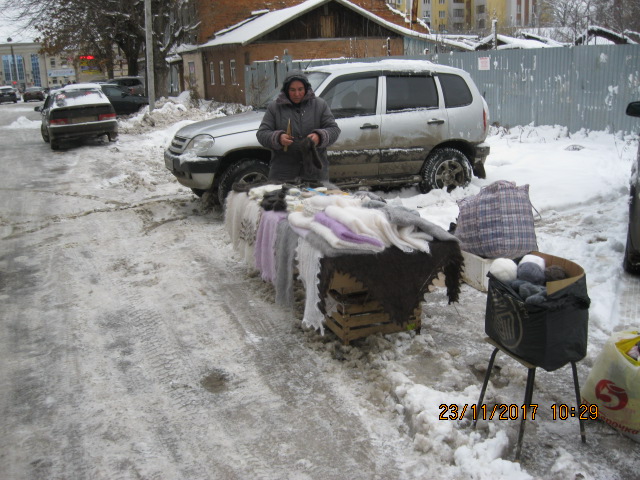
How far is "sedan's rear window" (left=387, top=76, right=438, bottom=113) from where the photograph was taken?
884cm

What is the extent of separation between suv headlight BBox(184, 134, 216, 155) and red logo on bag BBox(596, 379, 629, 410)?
5934 mm

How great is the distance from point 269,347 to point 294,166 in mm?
2266

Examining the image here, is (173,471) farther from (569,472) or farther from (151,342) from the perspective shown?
(569,472)

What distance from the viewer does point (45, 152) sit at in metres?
16.8

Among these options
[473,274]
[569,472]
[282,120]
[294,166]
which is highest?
[282,120]

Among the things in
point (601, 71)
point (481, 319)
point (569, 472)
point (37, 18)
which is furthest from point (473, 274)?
point (37, 18)

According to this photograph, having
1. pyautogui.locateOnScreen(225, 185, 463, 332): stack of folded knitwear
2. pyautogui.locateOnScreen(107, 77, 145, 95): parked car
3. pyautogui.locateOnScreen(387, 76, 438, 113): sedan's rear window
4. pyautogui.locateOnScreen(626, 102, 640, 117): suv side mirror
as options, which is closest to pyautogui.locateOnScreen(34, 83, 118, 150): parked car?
pyautogui.locateOnScreen(387, 76, 438, 113): sedan's rear window

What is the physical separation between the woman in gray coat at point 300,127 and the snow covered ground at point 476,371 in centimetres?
97

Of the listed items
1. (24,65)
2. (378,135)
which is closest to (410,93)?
(378,135)

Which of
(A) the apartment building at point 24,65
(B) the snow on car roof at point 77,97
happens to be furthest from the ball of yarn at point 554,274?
(A) the apartment building at point 24,65

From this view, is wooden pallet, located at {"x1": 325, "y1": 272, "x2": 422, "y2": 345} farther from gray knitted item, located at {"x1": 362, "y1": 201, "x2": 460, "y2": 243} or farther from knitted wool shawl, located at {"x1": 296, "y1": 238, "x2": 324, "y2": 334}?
gray knitted item, located at {"x1": 362, "y1": 201, "x2": 460, "y2": 243}

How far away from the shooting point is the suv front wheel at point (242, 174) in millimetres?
8211

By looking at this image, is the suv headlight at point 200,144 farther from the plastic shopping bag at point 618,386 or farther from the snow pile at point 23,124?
the snow pile at point 23,124

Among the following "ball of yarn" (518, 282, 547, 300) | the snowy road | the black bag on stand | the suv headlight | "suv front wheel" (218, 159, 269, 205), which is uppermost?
the suv headlight
